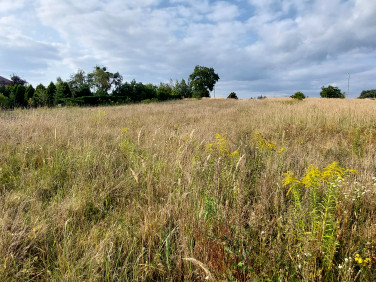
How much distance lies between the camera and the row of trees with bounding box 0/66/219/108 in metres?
18.4

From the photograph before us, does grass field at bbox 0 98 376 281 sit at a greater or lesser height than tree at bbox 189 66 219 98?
lesser

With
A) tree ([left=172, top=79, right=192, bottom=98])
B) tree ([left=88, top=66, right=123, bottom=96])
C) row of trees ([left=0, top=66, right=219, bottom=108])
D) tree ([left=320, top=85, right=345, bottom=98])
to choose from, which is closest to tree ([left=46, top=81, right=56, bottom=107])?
row of trees ([left=0, top=66, right=219, bottom=108])

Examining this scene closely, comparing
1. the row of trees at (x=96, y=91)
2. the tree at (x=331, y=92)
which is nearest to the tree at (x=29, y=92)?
the row of trees at (x=96, y=91)

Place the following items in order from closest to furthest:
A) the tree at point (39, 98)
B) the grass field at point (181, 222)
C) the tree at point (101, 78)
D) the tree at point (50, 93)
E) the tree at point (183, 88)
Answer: the grass field at point (181, 222) → the tree at point (39, 98) → the tree at point (50, 93) → the tree at point (101, 78) → the tree at point (183, 88)

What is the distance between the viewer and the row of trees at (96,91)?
18.4m

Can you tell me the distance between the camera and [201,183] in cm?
255

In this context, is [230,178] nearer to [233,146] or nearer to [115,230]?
[115,230]

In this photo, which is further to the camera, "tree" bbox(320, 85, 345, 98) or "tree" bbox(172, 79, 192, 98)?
"tree" bbox(172, 79, 192, 98)

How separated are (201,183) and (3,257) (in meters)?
1.91

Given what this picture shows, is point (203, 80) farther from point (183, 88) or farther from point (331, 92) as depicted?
point (331, 92)

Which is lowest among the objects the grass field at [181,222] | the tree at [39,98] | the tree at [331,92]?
the grass field at [181,222]

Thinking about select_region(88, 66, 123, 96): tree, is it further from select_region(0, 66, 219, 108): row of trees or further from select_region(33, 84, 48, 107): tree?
select_region(33, 84, 48, 107): tree

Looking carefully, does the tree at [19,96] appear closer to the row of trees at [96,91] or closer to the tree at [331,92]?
the row of trees at [96,91]

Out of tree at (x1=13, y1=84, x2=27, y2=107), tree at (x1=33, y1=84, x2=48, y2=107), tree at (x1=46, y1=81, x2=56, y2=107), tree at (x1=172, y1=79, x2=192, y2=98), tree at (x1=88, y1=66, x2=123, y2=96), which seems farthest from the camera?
tree at (x1=172, y1=79, x2=192, y2=98)
